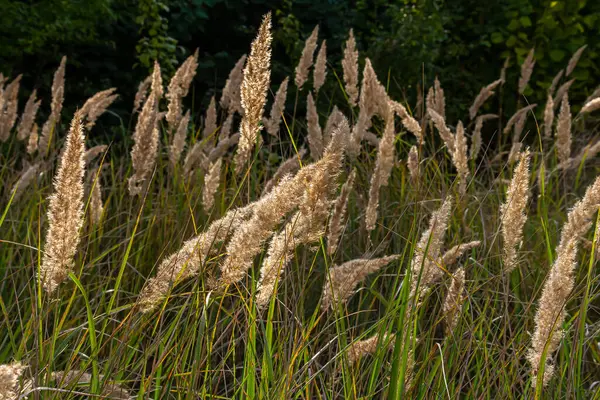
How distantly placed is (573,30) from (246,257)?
6638 mm

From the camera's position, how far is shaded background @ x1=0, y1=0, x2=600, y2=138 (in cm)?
706

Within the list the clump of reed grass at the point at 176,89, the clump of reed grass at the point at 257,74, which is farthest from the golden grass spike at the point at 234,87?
the clump of reed grass at the point at 257,74

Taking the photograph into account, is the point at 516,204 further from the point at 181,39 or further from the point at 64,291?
the point at 181,39

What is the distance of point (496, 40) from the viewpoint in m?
7.78

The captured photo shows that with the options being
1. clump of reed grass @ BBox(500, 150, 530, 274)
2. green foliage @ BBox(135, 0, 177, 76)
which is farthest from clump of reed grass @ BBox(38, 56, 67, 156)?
clump of reed grass @ BBox(500, 150, 530, 274)

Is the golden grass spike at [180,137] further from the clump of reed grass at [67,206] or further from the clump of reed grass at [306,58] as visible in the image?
the clump of reed grass at [67,206]

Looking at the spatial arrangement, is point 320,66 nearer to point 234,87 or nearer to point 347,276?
point 234,87

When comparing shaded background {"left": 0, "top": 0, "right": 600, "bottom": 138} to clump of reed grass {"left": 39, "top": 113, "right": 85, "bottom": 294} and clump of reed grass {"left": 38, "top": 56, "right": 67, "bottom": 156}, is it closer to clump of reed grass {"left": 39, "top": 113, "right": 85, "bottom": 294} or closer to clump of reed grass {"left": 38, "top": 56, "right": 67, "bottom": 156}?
clump of reed grass {"left": 38, "top": 56, "right": 67, "bottom": 156}

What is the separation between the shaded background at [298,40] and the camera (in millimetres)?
7059

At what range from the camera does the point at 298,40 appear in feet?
24.4

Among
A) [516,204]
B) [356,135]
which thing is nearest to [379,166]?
[356,135]

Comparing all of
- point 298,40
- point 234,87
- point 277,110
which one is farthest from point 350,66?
point 298,40

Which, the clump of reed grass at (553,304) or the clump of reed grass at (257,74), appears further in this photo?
the clump of reed grass at (257,74)

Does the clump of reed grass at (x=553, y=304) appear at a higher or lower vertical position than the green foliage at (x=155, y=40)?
lower
